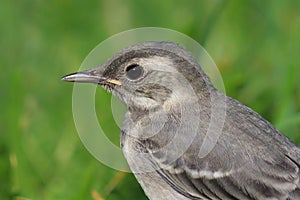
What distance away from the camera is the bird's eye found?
608 centimetres

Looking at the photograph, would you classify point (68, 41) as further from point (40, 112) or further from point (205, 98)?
point (205, 98)

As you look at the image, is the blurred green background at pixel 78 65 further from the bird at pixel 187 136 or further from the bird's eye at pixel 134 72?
the bird's eye at pixel 134 72

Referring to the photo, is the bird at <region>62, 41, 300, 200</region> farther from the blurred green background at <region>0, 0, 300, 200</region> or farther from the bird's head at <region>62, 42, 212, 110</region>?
the blurred green background at <region>0, 0, 300, 200</region>

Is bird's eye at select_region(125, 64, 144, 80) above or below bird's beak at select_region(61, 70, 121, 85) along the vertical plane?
above

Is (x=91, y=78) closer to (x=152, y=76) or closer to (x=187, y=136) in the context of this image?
(x=152, y=76)

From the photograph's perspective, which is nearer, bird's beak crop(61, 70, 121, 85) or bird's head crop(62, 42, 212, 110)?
bird's head crop(62, 42, 212, 110)

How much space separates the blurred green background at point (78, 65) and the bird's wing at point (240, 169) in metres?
0.70

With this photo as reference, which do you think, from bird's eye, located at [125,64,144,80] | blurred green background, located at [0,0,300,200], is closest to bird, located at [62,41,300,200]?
bird's eye, located at [125,64,144,80]

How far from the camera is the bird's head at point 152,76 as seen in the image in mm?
6031

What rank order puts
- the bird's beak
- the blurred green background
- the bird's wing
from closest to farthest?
the bird's wing → the bird's beak → the blurred green background

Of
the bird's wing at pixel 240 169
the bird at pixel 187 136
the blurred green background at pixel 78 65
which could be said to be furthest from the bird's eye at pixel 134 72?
the blurred green background at pixel 78 65

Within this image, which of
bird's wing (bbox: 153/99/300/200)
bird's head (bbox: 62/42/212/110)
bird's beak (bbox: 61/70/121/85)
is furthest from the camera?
bird's beak (bbox: 61/70/121/85)

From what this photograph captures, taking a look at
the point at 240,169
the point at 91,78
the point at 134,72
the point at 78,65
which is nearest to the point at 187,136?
the point at 240,169

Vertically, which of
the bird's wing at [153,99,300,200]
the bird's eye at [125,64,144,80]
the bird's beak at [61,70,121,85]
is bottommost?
the bird's wing at [153,99,300,200]
